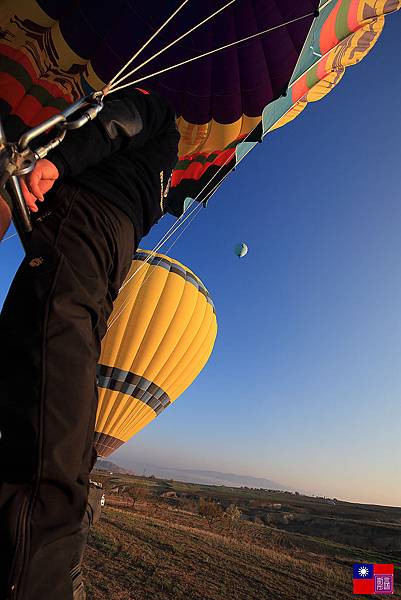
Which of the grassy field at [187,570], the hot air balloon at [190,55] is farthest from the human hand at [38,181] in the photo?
the grassy field at [187,570]

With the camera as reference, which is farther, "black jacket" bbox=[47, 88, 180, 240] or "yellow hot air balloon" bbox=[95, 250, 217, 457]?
"yellow hot air balloon" bbox=[95, 250, 217, 457]

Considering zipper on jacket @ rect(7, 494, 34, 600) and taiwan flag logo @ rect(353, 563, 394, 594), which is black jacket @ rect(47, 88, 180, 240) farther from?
taiwan flag logo @ rect(353, 563, 394, 594)

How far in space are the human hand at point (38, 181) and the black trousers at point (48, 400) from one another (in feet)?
0.30

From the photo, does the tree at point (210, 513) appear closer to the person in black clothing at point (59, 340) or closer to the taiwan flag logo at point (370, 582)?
the taiwan flag logo at point (370, 582)

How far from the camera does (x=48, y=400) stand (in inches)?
35.2

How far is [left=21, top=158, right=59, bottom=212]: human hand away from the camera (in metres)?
1.03

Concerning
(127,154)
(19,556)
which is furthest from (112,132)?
(19,556)

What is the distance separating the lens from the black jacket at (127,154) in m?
1.20

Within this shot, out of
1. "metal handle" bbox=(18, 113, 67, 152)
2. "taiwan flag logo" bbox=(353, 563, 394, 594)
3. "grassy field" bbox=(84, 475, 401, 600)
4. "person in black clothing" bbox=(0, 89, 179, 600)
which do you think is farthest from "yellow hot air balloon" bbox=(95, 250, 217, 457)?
"taiwan flag logo" bbox=(353, 563, 394, 594)

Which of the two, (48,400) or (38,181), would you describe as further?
(38,181)

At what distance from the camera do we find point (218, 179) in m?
A: 4.89

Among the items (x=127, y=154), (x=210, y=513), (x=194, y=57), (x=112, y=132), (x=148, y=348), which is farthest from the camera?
(x=210, y=513)

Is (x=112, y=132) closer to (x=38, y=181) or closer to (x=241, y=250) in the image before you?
(x=38, y=181)

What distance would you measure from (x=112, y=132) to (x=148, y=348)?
9.30 m
